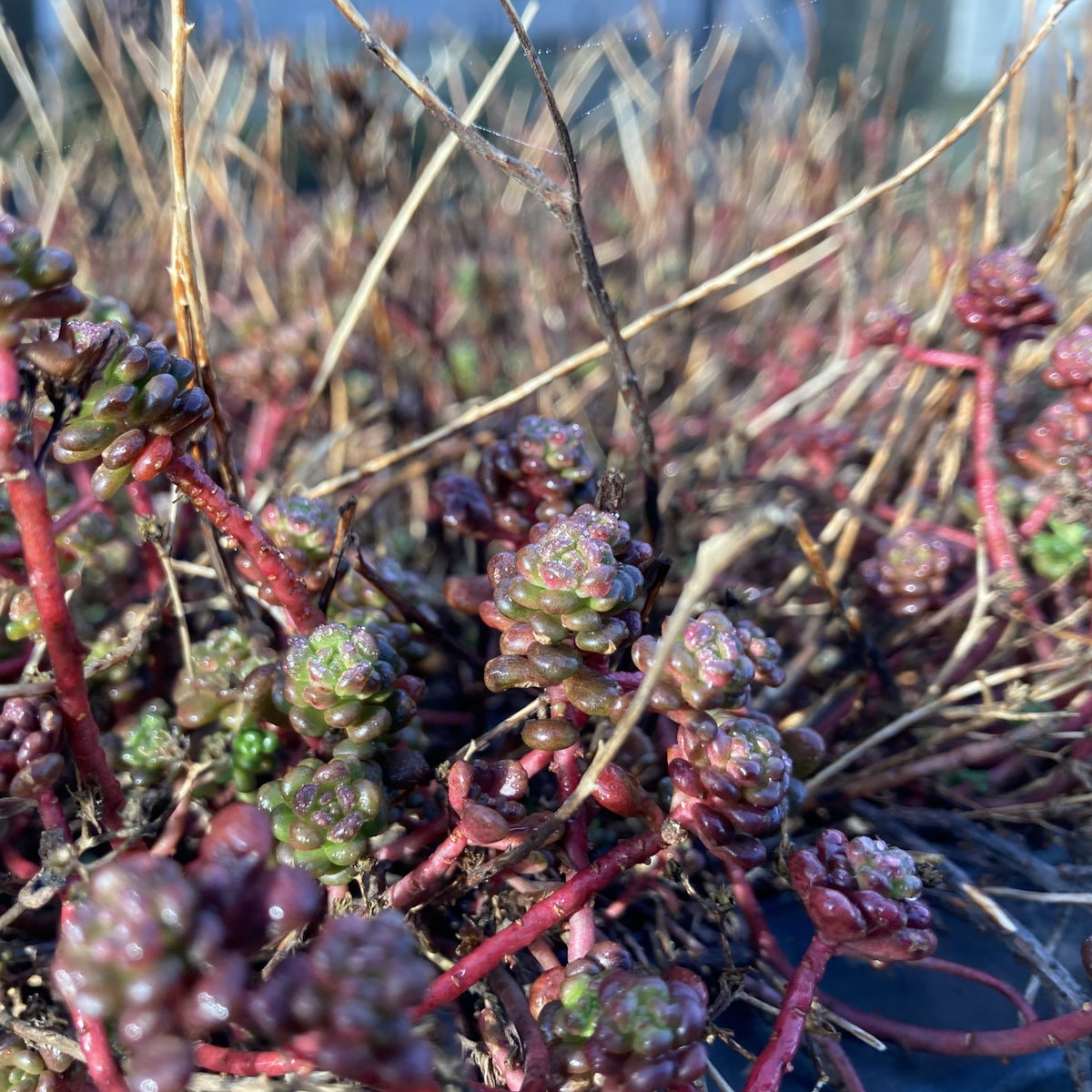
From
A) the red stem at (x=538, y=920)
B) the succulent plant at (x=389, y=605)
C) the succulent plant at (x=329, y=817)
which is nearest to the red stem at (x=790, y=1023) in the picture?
the red stem at (x=538, y=920)

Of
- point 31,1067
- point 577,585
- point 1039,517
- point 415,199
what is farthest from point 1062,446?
point 31,1067

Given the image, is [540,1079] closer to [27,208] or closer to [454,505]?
[454,505]

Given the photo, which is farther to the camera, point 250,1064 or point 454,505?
point 454,505

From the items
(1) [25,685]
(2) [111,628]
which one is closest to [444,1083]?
(1) [25,685]

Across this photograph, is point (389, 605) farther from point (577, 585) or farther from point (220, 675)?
point (577, 585)

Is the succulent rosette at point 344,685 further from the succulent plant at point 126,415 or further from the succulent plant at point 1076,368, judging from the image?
the succulent plant at point 1076,368
